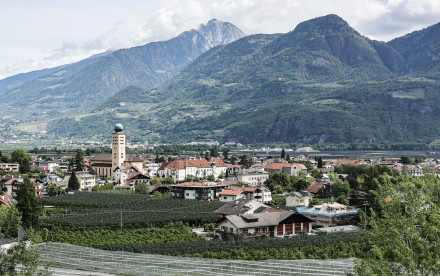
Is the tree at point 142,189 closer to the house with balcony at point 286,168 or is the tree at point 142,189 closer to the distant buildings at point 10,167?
the house with balcony at point 286,168

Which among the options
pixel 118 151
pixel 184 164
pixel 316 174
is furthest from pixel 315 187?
pixel 118 151

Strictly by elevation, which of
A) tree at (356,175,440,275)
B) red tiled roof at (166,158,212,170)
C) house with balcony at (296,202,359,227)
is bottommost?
house with balcony at (296,202,359,227)

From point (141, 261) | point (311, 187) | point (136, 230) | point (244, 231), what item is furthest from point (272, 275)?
point (311, 187)

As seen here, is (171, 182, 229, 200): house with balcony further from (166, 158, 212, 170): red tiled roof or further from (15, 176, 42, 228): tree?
(15, 176, 42, 228): tree

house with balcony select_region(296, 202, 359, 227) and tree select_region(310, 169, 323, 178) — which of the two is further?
tree select_region(310, 169, 323, 178)

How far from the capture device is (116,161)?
103812mm

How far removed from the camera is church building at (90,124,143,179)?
103500mm

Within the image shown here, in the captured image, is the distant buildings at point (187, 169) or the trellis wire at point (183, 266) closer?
the trellis wire at point (183, 266)

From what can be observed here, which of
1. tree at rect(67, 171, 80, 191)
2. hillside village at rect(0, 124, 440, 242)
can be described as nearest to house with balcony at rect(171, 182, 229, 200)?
hillside village at rect(0, 124, 440, 242)

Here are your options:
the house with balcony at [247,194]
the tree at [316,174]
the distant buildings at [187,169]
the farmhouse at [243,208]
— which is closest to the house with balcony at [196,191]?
the house with balcony at [247,194]

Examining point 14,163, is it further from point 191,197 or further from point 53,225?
point 53,225

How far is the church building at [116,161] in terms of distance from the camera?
340 feet

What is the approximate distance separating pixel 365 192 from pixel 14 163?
79969 mm

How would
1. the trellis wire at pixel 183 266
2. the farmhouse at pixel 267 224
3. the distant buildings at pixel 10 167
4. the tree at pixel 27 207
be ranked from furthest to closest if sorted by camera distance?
1. the distant buildings at pixel 10 167
2. the farmhouse at pixel 267 224
3. the tree at pixel 27 207
4. the trellis wire at pixel 183 266
